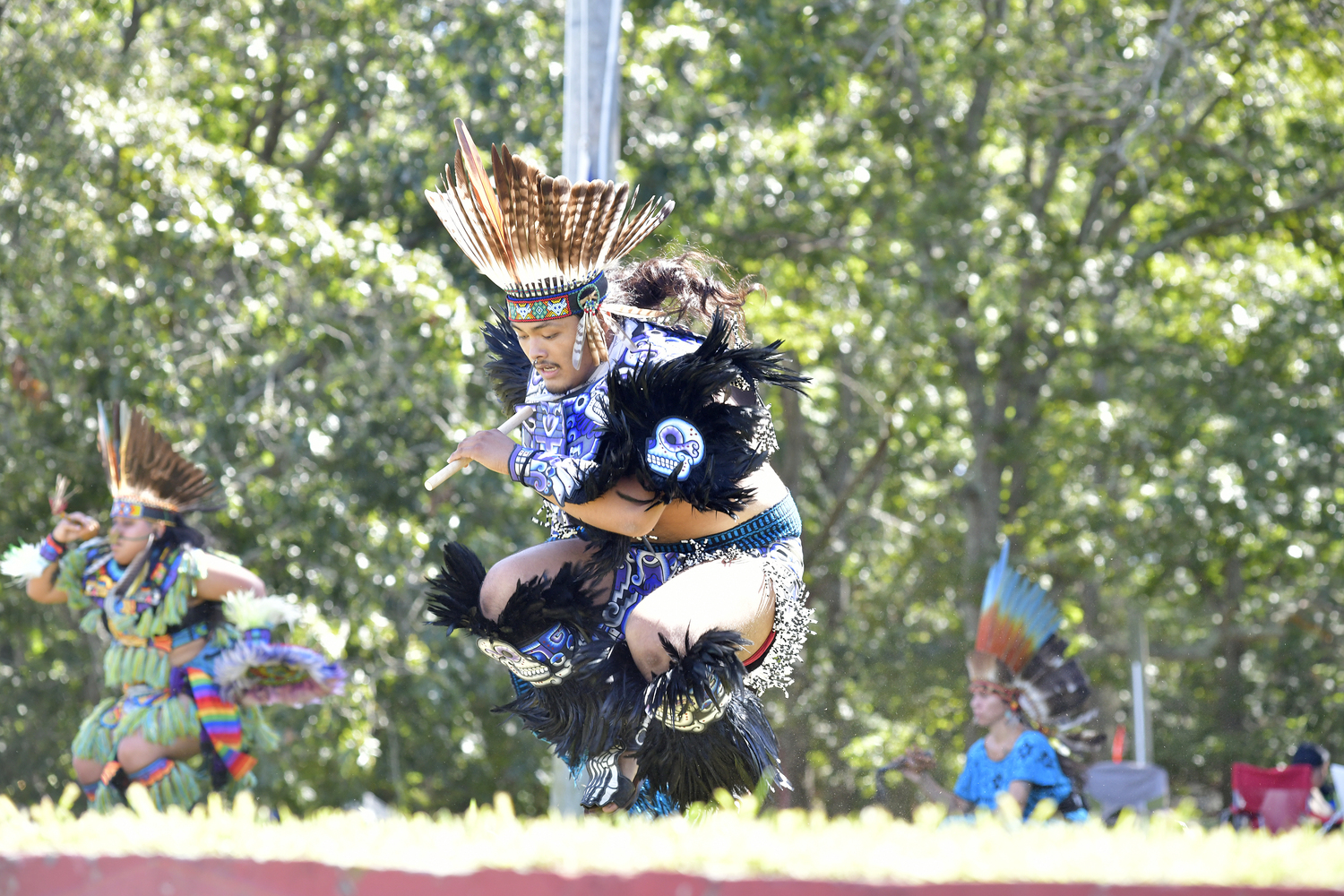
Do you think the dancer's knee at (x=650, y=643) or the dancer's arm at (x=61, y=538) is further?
the dancer's arm at (x=61, y=538)

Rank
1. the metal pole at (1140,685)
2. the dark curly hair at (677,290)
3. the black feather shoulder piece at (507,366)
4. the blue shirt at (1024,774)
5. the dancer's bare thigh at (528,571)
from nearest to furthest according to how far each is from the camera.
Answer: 1. the dancer's bare thigh at (528,571)
2. the dark curly hair at (677,290)
3. the black feather shoulder piece at (507,366)
4. the blue shirt at (1024,774)
5. the metal pole at (1140,685)

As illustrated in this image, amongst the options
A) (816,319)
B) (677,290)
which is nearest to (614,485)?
(677,290)

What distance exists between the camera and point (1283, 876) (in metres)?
1.49

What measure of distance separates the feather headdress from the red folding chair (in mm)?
5015

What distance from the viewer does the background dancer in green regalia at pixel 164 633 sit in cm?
528

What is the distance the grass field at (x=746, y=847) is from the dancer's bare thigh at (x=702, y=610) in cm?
130

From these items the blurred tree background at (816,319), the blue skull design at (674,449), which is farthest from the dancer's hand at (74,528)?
the blue skull design at (674,449)

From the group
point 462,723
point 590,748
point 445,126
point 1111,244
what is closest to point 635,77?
point 445,126

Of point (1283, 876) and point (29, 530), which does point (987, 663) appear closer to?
point (1283, 876)

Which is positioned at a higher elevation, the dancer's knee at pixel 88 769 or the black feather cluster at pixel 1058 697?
the black feather cluster at pixel 1058 697

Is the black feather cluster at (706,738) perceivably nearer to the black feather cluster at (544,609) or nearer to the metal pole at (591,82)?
the black feather cluster at (544,609)

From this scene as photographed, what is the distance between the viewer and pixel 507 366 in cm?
404

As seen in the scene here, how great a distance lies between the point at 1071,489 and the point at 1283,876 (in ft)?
33.1

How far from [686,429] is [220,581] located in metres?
2.88
